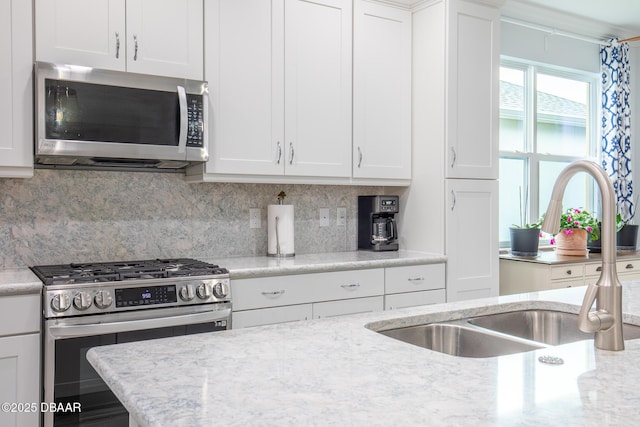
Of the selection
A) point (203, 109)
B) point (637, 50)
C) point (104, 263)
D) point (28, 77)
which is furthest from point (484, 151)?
point (637, 50)

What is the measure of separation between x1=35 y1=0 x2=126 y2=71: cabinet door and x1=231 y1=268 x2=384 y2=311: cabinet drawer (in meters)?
1.25

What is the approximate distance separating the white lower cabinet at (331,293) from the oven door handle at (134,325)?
17 cm

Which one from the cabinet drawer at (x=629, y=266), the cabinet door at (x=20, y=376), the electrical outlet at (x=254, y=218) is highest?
the electrical outlet at (x=254, y=218)

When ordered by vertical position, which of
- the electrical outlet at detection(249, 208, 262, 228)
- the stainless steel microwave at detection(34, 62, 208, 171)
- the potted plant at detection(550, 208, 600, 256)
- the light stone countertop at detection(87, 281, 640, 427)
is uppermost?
the stainless steel microwave at detection(34, 62, 208, 171)

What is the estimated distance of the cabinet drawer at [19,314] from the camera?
222 centimetres

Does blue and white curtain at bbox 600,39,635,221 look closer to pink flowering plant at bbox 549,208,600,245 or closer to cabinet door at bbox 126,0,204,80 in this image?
pink flowering plant at bbox 549,208,600,245

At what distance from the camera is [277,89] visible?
320 cm

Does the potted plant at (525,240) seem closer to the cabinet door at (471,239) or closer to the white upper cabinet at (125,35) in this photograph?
the cabinet door at (471,239)

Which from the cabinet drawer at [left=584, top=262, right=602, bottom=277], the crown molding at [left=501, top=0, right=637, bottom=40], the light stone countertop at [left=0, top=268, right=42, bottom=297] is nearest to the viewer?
the light stone countertop at [left=0, top=268, right=42, bottom=297]

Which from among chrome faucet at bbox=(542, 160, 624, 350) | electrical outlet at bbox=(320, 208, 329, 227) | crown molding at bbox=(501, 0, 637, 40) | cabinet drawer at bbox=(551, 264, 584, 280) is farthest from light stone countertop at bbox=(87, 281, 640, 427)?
crown molding at bbox=(501, 0, 637, 40)

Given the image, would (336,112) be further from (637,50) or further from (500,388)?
(637,50)

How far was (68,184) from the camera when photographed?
2926 mm

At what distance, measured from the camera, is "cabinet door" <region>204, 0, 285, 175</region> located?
9.82 feet

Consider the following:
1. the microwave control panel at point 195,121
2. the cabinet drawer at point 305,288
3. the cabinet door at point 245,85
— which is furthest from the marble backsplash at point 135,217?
the cabinet drawer at point 305,288
